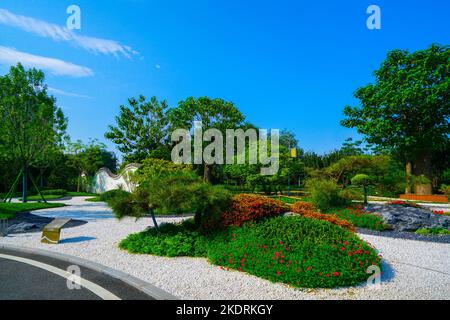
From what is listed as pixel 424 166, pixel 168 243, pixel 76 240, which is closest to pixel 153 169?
pixel 76 240

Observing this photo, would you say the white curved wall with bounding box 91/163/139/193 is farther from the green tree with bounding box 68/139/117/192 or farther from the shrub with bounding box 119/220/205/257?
the shrub with bounding box 119/220/205/257

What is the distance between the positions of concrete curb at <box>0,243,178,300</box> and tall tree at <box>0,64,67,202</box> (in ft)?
36.7

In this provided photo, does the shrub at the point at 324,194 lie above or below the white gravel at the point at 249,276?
above

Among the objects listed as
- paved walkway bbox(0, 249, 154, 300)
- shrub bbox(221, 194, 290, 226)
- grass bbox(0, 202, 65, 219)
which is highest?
shrub bbox(221, 194, 290, 226)

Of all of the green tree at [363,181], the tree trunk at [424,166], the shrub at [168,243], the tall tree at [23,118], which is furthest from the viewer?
the tree trunk at [424,166]

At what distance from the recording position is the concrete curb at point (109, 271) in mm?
4523

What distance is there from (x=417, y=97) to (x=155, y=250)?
2628 centimetres

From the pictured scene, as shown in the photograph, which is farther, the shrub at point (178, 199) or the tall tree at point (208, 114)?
the tall tree at point (208, 114)

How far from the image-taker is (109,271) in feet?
18.4

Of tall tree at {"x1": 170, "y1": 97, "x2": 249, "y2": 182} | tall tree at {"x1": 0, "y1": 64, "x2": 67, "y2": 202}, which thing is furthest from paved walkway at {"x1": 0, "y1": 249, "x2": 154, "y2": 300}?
tall tree at {"x1": 170, "y1": 97, "x2": 249, "y2": 182}

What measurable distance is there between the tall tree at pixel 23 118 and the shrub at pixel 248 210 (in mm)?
15401

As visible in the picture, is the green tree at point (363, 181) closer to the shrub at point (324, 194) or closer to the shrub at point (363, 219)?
the shrub at point (324, 194)

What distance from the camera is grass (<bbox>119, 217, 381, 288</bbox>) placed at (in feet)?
16.3

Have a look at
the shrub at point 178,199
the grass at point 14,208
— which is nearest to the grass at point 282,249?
the shrub at point 178,199
